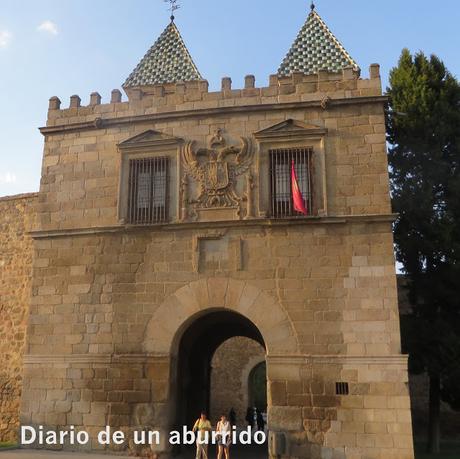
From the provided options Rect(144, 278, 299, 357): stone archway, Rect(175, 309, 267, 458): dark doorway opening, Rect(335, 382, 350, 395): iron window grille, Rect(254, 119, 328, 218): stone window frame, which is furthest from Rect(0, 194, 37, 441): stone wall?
Rect(335, 382, 350, 395): iron window grille

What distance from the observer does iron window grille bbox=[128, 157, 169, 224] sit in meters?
11.4

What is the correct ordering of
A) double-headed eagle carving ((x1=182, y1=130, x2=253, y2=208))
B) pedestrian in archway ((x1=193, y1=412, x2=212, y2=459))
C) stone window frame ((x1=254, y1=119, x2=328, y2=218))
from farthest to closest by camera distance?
double-headed eagle carving ((x1=182, y1=130, x2=253, y2=208)) < stone window frame ((x1=254, y1=119, x2=328, y2=218)) < pedestrian in archway ((x1=193, y1=412, x2=212, y2=459))

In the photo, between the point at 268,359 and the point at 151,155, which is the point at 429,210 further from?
the point at 151,155

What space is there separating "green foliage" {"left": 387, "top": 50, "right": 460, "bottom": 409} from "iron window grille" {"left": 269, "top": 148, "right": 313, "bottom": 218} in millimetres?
3457

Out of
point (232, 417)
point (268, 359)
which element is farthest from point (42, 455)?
point (232, 417)

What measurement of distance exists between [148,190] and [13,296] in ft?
23.7

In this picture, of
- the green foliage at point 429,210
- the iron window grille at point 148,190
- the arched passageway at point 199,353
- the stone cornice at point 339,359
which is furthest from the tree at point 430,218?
the iron window grille at point 148,190

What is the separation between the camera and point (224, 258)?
10789 millimetres

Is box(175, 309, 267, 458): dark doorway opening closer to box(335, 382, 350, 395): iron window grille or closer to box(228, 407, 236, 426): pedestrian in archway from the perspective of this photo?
box(335, 382, 350, 395): iron window grille

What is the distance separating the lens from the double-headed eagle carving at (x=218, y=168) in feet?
36.3

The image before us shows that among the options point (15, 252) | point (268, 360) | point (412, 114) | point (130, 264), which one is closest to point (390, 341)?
point (268, 360)

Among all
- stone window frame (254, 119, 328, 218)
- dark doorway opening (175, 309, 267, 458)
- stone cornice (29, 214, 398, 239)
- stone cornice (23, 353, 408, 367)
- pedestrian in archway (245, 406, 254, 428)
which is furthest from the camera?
pedestrian in archway (245, 406, 254, 428)

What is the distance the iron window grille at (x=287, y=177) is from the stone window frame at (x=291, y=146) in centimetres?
9

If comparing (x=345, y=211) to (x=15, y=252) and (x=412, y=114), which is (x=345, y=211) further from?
(x=15, y=252)
